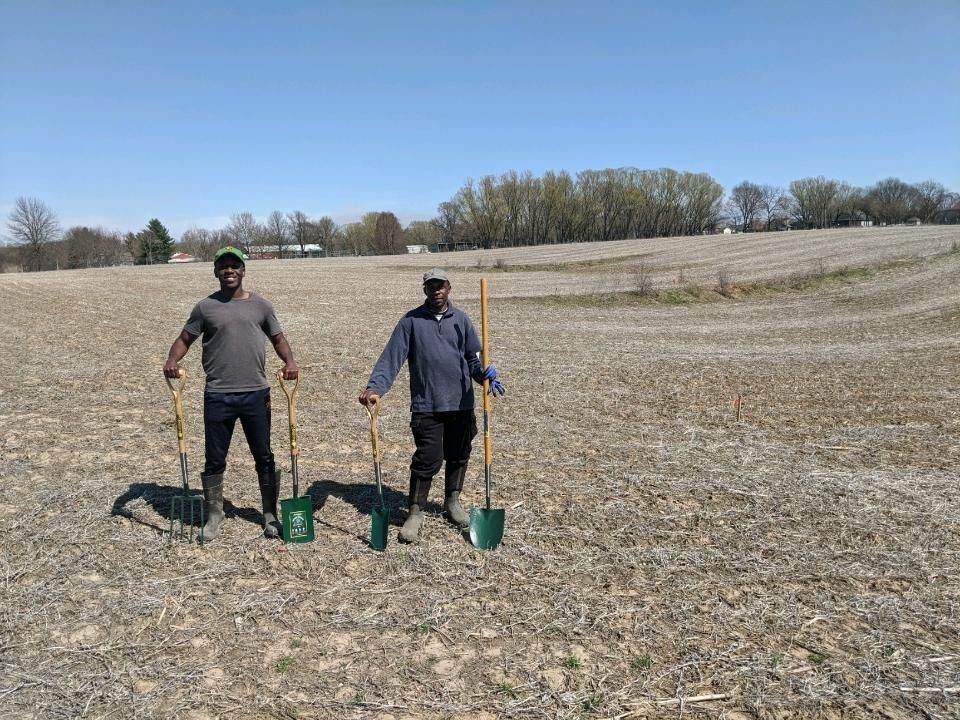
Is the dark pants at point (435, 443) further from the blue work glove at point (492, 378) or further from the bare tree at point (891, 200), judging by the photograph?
the bare tree at point (891, 200)

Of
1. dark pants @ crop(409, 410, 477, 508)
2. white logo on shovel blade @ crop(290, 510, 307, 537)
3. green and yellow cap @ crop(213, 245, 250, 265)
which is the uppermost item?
green and yellow cap @ crop(213, 245, 250, 265)

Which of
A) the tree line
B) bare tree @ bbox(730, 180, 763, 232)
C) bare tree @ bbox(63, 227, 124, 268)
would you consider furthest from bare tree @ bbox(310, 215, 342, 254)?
bare tree @ bbox(730, 180, 763, 232)

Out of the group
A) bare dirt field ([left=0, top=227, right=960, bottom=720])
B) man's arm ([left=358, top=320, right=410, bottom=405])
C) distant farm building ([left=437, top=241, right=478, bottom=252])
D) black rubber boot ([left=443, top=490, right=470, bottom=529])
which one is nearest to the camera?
bare dirt field ([left=0, top=227, right=960, bottom=720])

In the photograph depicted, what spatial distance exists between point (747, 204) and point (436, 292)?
16398 centimetres

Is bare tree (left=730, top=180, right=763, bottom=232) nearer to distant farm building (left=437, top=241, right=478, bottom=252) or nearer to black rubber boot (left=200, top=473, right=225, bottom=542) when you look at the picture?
distant farm building (left=437, top=241, right=478, bottom=252)

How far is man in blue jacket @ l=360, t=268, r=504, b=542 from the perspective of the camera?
5.60m

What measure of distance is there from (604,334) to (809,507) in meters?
14.0

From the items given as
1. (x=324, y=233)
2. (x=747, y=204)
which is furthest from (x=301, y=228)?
(x=747, y=204)

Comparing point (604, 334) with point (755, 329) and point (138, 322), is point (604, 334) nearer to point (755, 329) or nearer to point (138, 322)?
point (755, 329)

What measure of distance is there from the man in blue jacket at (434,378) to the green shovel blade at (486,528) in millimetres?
510

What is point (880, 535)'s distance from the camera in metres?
5.73

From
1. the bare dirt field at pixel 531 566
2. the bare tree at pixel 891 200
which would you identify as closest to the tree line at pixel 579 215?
the bare tree at pixel 891 200

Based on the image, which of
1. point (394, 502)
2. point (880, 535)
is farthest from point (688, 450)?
point (394, 502)

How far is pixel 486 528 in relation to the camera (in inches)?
218
